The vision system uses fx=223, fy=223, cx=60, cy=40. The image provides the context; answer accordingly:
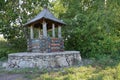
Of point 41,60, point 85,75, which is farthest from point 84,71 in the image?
point 41,60

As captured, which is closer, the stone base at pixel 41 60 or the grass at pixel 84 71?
→ the grass at pixel 84 71

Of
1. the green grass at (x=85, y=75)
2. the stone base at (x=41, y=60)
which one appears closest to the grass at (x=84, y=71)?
the green grass at (x=85, y=75)

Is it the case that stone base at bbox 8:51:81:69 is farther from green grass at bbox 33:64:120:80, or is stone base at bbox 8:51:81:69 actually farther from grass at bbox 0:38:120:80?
green grass at bbox 33:64:120:80

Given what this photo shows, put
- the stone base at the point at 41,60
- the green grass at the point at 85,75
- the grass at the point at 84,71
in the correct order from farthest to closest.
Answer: the stone base at the point at 41,60, the grass at the point at 84,71, the green grass at the point at 85,75

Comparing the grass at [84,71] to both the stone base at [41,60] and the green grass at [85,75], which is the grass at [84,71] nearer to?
the green grass at [85,75]

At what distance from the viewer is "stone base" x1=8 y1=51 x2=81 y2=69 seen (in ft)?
34.4

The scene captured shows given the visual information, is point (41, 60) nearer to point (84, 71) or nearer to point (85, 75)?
point (84, 71)

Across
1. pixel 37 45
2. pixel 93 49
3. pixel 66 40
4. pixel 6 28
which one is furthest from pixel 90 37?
pixel 6 28

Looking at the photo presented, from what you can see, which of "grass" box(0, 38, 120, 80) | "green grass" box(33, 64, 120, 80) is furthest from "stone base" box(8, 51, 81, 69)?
"green grass" box(33, 64, 120, 80)

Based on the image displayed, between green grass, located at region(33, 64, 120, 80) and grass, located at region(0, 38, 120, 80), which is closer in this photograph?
green grass, located at region(33, 64, 120, 80)

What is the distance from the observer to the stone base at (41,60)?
10.5 m

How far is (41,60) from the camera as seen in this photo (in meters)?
10.5

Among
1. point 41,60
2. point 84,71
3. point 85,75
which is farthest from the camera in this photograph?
point 41,60

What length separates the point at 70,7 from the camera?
16531mm
